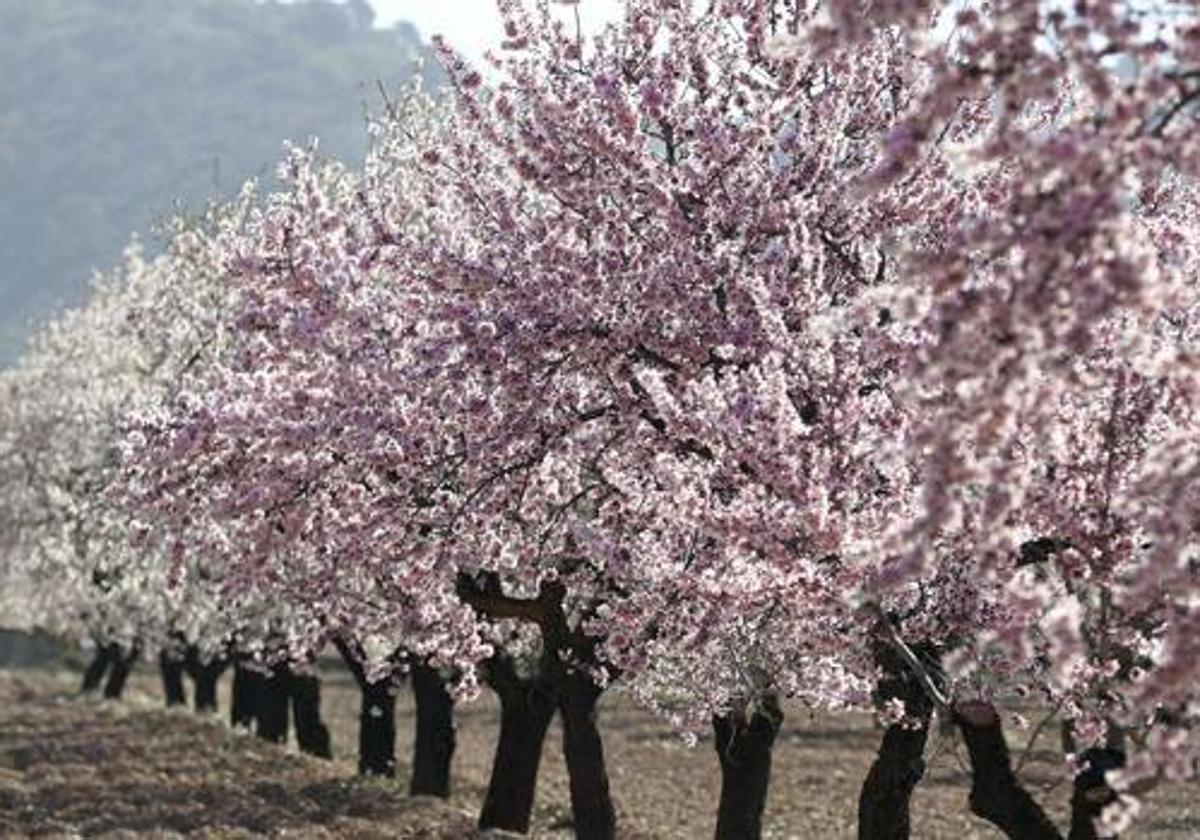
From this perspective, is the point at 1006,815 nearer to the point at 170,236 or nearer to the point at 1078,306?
the point at 1078,306

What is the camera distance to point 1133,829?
31250 millimetres

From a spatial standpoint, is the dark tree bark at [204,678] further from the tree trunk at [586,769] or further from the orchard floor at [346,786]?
the tree trunk at [586,769]

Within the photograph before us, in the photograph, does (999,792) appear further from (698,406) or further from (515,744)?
(515,744)

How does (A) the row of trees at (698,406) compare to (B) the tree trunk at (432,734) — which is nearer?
(A) the row of trees at (698,406)

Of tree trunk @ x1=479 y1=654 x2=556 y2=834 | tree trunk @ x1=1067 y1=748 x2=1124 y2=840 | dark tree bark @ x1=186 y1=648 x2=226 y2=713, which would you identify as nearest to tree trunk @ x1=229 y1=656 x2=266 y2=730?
dark tree bark @ x1=186 y1=648 x2=226 y2=713

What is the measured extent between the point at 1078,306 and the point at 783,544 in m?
5.17

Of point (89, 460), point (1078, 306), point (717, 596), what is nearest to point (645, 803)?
point (89, 460)

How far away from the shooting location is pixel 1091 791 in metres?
12.2

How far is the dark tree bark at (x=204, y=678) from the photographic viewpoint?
51656mm

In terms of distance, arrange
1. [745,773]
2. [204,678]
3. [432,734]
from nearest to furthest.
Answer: [745,773] < [432,734] < [204,678]

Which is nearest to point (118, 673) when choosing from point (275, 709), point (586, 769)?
point (275, 709)

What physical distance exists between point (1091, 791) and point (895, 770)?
253 cm

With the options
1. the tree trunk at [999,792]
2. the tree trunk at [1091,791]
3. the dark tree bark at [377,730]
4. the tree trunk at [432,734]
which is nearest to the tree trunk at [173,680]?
the dark tree bark at [377,730]

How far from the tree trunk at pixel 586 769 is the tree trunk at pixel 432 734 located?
8.59 meters
